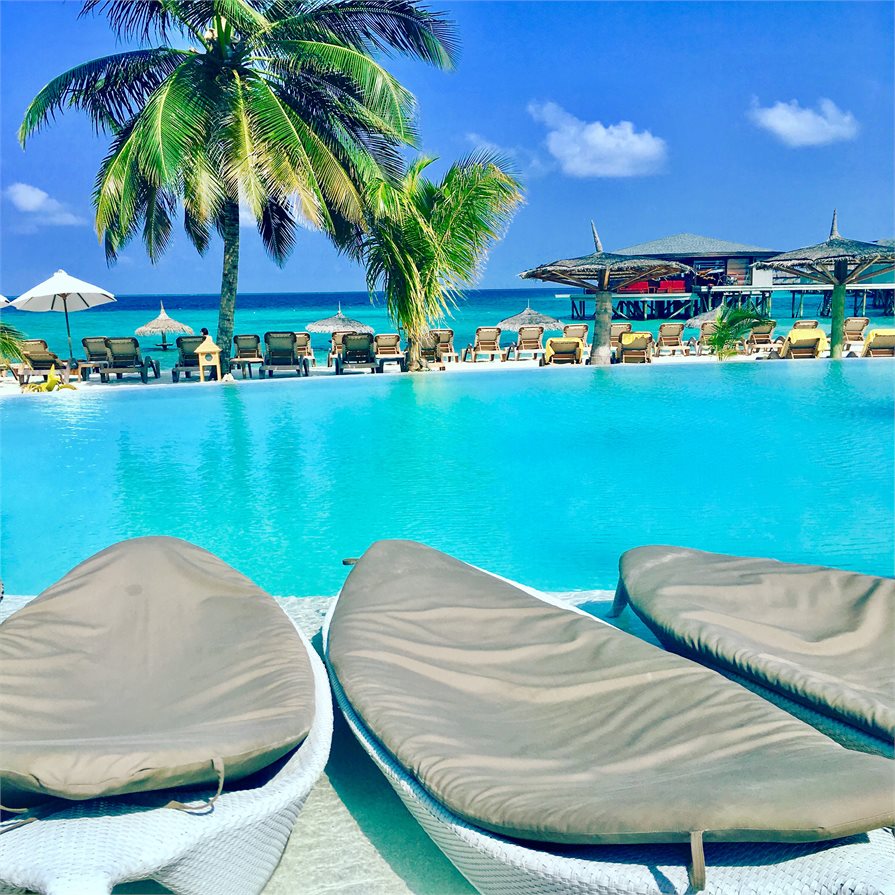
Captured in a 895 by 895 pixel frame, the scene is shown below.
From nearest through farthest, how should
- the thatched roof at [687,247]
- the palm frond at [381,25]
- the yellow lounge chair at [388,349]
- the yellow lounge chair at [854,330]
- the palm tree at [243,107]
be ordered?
the palm tree at [243,107] → the palm frond at [381,25] → the yellow lounge chair at [388,349] → the yellow lounge chair at [854,330] → the thatched roof at [687,247]

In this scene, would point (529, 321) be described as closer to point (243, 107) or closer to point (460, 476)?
point (243, 107)

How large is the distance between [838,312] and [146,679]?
638 inches

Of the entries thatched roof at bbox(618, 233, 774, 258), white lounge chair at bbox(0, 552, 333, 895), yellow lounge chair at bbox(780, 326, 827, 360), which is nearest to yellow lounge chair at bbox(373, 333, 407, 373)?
yellow lounge chair at bbox(780, 326, 827, 360)

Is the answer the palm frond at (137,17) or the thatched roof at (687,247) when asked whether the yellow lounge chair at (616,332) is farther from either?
the thatched roof at (687,247)

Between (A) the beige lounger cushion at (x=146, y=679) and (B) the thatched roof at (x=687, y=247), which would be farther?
(B) the thatched roof at (x=687, y=247)

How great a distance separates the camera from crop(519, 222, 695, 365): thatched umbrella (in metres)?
15.8

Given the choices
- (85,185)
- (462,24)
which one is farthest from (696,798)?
(85,185)

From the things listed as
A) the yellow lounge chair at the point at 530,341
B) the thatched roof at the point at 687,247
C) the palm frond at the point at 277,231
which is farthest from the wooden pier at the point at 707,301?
the palm frond at the point at 277,231

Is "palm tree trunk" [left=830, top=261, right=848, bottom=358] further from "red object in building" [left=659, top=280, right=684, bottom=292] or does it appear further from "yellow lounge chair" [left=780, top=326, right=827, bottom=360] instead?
"red object in building" [left=659, top=280, right=684, bottom=292]

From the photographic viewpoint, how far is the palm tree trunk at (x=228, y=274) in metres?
14.9

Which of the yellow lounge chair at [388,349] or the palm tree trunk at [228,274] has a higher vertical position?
the palm tree trunk at [228,274]

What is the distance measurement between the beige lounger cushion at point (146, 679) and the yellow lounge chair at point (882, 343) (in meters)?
15.5

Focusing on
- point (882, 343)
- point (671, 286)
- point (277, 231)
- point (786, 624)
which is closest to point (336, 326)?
point (277, 231)

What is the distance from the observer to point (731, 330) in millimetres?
16125
